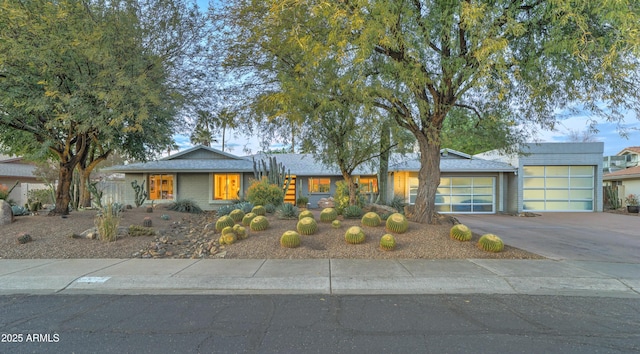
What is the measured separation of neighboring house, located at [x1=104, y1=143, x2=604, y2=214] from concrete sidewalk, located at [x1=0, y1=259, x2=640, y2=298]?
477 inches

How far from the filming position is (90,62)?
9086 mm

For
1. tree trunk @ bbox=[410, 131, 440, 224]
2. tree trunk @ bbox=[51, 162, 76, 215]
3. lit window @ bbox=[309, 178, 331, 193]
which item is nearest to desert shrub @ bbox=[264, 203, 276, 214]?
tree trunk @ bbox=[410, 131, 440, 224]

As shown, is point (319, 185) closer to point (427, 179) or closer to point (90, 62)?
point (427, 179)

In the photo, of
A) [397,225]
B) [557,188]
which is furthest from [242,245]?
[557,188]

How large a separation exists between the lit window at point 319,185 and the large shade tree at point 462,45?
1166 centimetres

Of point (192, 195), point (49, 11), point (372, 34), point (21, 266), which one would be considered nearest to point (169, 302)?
point (21, 266)

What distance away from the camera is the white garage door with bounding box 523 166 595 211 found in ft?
64.9

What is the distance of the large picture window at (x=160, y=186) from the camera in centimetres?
1997

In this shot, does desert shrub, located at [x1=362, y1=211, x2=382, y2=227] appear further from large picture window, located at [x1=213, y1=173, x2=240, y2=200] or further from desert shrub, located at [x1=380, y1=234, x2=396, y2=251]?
large picture window, located at [x1=213, y1=173, x2=240, y2=200]

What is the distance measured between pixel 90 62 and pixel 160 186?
1200 centimetres

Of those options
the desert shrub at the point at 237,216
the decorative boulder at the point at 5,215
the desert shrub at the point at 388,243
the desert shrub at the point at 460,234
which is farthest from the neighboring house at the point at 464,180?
the desert shrub at the point at 388,243

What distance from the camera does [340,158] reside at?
1267 cm

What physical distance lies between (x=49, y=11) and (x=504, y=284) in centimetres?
1165

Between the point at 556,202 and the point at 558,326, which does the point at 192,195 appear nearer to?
the point at 558,326
